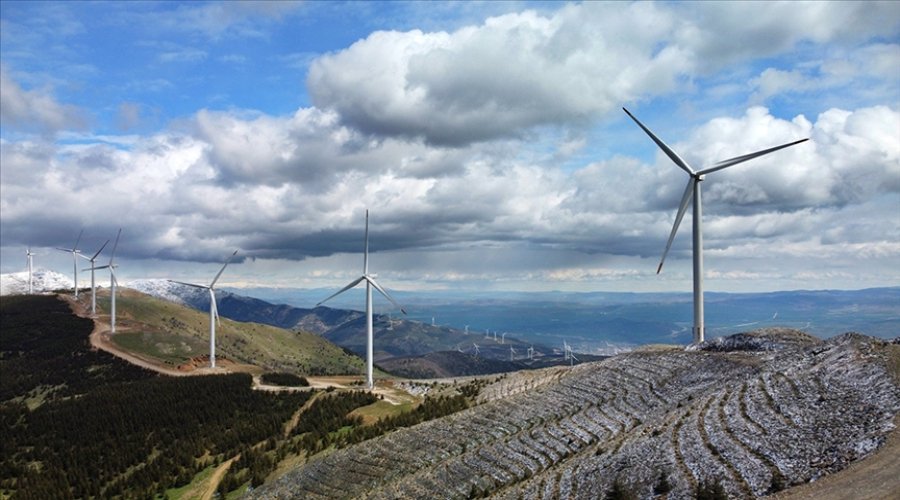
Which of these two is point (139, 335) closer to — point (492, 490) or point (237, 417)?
point (237, 417)

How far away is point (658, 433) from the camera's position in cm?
3609

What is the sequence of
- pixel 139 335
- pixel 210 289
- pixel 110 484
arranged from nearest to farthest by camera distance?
pixel 110 484 < pixel 210 289 < pixel 139 335

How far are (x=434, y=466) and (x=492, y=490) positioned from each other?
271 inches

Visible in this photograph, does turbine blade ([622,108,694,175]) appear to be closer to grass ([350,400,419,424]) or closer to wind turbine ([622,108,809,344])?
wind turbine ([622,108,809,344])

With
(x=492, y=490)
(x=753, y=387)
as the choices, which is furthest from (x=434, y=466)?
(x=753, y=387)

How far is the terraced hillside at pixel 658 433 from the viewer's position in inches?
1172

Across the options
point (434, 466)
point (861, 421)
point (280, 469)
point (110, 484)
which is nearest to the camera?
point (861, 421)

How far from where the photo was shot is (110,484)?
67.7m

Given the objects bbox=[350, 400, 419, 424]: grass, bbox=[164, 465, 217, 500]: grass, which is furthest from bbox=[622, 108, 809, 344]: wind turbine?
bbox=[164, 465, 217, 500]: grass

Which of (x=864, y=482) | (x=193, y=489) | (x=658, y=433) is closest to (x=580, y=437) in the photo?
(x=658, y=433)

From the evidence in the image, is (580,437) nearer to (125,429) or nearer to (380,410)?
(380,410)

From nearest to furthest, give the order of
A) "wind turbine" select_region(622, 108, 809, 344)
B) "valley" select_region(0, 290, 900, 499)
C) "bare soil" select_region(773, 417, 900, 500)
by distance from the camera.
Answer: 1. "bare soil" select_region(773, 417, 900, 500)
2. "valley" select_region(0, 290, 900, 499)
3. "wind turbine" select_region(622, 108, 809, 344)

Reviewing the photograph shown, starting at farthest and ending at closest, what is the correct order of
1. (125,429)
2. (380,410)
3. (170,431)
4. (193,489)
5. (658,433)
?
1. (125,429)
2. (170,431)
3. (380,410)
4. (193,489)
5. (658,433)

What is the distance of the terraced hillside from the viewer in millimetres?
29781
